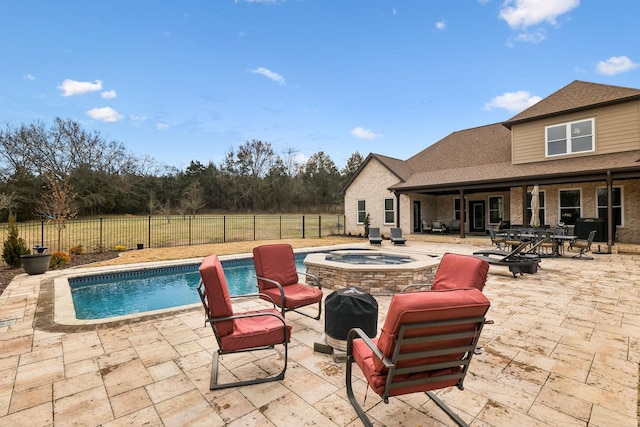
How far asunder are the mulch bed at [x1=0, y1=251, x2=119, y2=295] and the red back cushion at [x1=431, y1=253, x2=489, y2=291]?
9.04m

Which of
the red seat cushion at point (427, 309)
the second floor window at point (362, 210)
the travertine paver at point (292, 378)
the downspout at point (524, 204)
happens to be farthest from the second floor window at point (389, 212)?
the red seat cushion at point (427, 309)

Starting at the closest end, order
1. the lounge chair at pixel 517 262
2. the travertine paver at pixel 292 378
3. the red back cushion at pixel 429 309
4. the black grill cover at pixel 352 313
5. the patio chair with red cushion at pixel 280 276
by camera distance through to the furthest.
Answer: the red back cushion at pixel 429 309 → the travertine paver at pixel 292 378 → the black grill cover at pixel 352 313 → the patio chair with red cushion at pixel 280 276 → the lounge chair at pixel 517 262

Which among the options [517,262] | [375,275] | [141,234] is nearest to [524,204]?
[517,262]

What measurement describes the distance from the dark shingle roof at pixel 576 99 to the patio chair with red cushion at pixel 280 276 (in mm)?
14348

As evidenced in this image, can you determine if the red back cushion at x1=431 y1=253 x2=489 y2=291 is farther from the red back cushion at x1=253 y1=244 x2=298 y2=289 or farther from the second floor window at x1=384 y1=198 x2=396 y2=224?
the second floor window at x1=384 y1=198 x2=396 y2=224

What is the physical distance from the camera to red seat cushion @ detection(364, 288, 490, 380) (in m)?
1.83

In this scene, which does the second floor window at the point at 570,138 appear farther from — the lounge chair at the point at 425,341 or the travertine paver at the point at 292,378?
the lounge chair at the point at 425,341

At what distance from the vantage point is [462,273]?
143 inches

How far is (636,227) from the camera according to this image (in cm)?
1223

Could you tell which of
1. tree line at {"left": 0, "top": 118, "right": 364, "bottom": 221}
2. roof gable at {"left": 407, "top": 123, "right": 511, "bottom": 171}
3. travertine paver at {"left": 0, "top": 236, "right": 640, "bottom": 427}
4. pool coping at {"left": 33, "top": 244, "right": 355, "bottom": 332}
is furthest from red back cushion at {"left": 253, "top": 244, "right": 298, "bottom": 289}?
tree line at {"left": 0, "top": 118, "right": 364, "bottom": 221}

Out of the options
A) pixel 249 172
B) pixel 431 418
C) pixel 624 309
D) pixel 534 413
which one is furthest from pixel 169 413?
pixel 249 172

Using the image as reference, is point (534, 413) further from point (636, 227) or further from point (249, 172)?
point (249, 172)

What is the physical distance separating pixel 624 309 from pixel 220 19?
581 inches

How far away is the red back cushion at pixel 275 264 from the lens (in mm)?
4805
